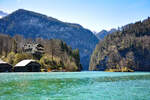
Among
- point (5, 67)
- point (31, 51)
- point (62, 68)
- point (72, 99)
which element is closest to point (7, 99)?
point (72, 99)

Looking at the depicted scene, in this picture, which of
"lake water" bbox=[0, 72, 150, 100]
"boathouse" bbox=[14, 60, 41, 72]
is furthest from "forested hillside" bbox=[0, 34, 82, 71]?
"lake water" bbox=[0, 72, 150, 100]

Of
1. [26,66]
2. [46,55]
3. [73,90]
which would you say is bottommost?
[73,90]

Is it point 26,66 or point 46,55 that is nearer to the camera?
point 26,66

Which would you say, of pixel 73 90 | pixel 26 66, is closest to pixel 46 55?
pixel 26 66

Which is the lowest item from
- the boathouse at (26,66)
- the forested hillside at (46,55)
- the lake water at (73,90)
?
the lake water at (73,90)

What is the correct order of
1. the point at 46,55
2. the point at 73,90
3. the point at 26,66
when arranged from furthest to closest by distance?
the point at 46,55 → the point at 26,66 → the point at 73,90

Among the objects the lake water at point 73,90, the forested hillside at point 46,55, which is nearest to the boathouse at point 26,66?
the forested hillside at point 46,55

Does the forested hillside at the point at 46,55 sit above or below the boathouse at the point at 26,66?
above

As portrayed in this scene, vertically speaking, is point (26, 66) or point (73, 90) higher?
point (26, 66)

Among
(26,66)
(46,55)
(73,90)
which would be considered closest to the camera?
(73,90)

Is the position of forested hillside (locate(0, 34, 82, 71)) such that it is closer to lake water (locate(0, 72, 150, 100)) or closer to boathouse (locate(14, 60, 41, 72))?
boathouse (locate(14, 60, 41, 72))

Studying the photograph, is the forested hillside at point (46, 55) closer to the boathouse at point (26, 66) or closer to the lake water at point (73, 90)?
the boathouse at point (26, 66)

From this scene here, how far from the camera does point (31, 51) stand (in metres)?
160

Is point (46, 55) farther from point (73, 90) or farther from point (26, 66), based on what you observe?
point (73, 90)
